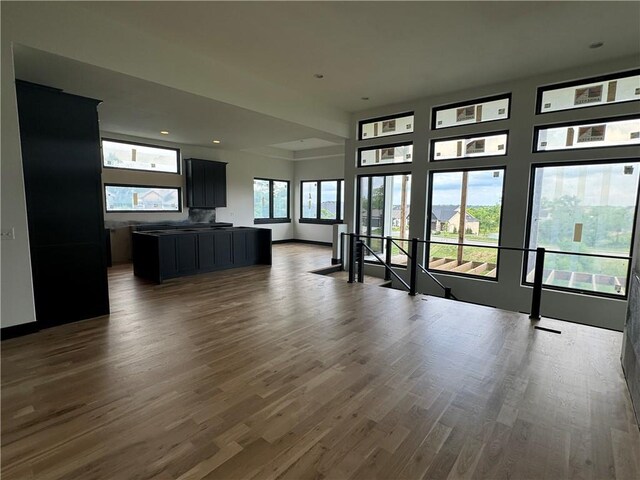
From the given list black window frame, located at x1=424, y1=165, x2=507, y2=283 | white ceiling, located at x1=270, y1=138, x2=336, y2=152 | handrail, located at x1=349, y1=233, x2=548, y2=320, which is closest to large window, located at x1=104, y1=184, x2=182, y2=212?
white ceiling, located at x1=270, y1=138, x2=336, y2=152

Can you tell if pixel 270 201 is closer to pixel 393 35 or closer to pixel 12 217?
pixel 393 35

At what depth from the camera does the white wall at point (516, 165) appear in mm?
4836

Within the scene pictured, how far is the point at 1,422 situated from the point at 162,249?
384 cm

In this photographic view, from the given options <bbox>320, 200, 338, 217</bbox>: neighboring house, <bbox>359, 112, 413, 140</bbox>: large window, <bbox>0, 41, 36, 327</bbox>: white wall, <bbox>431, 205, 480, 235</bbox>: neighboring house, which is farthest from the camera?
<bbox>320, 200, 338, 217</bbox>: neighboring house

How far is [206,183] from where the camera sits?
29.3 feet

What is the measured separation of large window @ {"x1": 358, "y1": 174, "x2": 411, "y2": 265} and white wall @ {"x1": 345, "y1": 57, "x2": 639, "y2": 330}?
0.36m

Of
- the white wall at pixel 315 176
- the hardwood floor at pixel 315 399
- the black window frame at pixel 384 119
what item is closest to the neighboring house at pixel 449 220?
the black window frame at pixel 384 119

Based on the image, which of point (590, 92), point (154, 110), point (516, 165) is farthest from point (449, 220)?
point (154, 110)

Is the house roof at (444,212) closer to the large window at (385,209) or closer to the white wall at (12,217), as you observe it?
the large window at (385,209)

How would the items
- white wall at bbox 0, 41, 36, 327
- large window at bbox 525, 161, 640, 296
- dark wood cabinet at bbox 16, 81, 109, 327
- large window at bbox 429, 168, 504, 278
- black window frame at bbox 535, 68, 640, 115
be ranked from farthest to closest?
large window at bbox 429, 168, 504, 278 < large window at bbox 525, 161, 640, 296 < black window frame at bbox 535, 68, 640, 115 < dark wood cabinet at bbox 16, 81, 109, 327 < white wall at bbox 0, 41, 36, 327

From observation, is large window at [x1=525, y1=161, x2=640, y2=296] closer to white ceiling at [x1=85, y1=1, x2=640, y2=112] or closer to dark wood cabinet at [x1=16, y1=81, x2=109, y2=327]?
white ceiling at [x1=85, y1=1, x2=640, y2=112]

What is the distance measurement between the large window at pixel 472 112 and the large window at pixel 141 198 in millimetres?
6552

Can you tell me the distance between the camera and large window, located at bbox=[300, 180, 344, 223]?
10.8 m

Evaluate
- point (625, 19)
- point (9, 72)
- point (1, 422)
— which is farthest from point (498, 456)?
point (9, 72)
